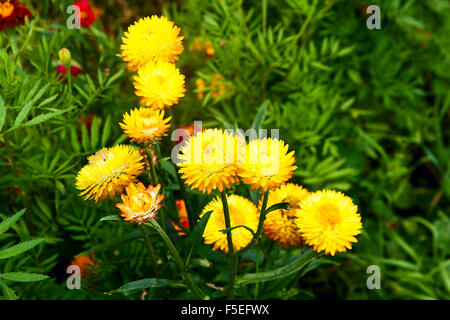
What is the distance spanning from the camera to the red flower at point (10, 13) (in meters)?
1.08

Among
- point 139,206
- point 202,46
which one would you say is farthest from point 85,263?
point 202,46

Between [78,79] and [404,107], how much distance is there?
4.20 feet

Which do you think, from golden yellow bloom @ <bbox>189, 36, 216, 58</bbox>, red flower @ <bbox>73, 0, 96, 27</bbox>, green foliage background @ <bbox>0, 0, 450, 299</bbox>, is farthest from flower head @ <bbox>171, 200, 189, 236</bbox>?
red flower @ <bbox>73, 0, 96, 27</bbox>

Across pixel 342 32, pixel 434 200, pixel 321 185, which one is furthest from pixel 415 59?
pixel 321 185

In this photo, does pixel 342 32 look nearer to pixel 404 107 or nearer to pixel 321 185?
pixel 404 107

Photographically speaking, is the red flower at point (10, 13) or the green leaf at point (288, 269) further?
the red flower at point (10, 13)

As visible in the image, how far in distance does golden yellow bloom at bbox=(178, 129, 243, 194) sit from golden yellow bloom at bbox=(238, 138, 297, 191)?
0.07 ft

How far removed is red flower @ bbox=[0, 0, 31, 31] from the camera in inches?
42.4

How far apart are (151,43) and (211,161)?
270 mm

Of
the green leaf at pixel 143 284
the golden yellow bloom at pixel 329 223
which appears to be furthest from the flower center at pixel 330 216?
the green leaf at pixel 143 284

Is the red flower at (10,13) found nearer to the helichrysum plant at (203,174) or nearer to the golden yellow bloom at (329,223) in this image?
the helichrysum plant at (203,174)

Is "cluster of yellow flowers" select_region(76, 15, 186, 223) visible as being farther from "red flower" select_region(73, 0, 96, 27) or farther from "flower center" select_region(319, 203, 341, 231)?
"red flower" select_region(73, 0, 96, 27)

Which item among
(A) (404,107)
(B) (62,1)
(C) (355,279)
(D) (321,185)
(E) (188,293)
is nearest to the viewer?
(E) (188,293)

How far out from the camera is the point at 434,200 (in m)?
1.79
